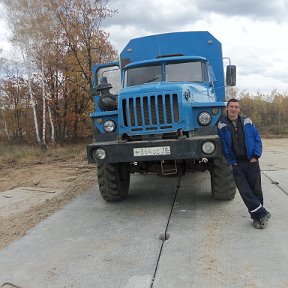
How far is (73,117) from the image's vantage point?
24.7 m

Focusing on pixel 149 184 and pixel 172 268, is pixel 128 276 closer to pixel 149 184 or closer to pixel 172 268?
pixel 172 268

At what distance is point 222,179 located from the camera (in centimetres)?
580

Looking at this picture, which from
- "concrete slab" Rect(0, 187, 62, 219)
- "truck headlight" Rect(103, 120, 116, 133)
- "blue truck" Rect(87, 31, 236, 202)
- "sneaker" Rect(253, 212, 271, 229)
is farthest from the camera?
"concrete slab" Rect(0, 187, 62, 219)

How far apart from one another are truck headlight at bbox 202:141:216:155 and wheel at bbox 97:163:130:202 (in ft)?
5.39

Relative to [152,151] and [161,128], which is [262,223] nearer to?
[152,151]

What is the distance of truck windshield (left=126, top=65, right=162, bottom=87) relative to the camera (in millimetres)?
6852

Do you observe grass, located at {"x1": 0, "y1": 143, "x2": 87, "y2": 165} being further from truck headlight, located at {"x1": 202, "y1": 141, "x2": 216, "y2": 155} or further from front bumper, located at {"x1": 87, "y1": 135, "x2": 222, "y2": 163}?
truck headlight, located at {"x1": 202, "y1": 141, "x2": 216, "y2": 155}

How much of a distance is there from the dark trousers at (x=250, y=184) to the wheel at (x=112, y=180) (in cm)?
212

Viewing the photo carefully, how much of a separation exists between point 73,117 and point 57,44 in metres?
4.97

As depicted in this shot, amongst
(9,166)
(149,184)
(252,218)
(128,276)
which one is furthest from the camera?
(9,166)

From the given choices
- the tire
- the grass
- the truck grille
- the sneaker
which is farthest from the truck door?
the grass

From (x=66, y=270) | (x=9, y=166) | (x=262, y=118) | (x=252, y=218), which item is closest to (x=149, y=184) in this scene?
(x=252, y=218)

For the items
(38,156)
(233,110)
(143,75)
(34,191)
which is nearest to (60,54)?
(38,156)

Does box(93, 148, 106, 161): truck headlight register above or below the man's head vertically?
below
